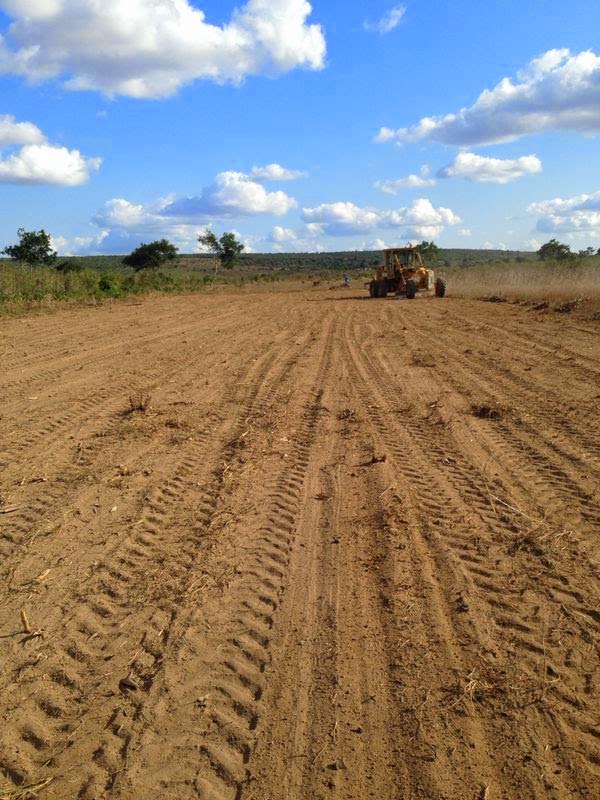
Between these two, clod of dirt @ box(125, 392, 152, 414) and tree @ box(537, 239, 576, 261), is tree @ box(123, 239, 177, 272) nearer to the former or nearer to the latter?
tree @ box(537, 239, 576, 261)

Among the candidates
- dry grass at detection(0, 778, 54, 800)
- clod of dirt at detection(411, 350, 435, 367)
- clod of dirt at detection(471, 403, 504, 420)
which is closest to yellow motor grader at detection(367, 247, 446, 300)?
clod of dirt at detection(411, 350, 435, 367)

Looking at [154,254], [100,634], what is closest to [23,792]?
[100,634]

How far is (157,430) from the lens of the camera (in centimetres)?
769

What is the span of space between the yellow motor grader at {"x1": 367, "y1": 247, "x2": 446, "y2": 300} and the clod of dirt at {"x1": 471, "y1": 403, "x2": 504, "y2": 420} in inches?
868

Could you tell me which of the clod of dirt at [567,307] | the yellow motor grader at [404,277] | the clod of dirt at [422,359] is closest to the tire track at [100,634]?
the clod of dirt at [422,359]

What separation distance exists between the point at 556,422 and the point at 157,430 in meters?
4.78

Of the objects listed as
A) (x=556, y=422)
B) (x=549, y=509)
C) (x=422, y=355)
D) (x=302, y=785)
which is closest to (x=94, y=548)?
(x=302, y=785)

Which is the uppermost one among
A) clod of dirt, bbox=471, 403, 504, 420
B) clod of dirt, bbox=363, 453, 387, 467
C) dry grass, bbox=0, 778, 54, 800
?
clod of dirt, bbox=471, 403, 504, 420

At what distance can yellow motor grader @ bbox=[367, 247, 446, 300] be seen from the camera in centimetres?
3028

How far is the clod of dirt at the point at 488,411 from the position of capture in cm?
805

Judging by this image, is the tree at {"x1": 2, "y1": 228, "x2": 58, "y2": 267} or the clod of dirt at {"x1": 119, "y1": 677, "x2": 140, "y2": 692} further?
the tree at {"x1": 2, "y1": 228, "x2": 58, "y2": 267}

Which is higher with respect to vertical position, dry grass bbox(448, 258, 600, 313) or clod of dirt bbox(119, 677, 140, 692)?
dry grass bbox(448, 258, 600, 313)

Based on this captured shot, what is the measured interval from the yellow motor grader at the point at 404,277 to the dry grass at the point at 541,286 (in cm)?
276

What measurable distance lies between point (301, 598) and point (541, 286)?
29069mm
